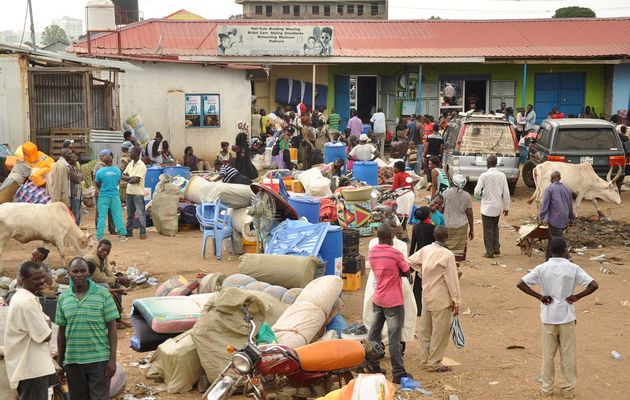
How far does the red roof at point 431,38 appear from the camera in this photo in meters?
30.6

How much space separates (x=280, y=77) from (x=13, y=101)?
13630 millimetres

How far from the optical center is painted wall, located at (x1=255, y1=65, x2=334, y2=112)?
31422mm

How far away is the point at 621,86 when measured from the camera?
31156mm

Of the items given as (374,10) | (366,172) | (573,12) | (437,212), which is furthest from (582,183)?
(374,10)

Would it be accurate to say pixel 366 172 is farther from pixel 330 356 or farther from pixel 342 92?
pixel 342 92

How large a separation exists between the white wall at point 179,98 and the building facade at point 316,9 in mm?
41370

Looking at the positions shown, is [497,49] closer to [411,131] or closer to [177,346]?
[411,131]

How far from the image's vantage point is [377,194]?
15.5 metres

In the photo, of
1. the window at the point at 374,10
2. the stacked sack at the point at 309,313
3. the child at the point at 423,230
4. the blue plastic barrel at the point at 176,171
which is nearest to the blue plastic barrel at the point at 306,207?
the child at the point at 423,230

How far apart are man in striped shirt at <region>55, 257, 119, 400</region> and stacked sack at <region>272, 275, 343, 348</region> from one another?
1.98m

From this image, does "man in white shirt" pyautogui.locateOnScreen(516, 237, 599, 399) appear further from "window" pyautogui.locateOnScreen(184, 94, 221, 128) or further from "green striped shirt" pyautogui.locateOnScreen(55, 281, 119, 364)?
"window" pyautogui.locateOnScreen(184, 94, 221, 128)

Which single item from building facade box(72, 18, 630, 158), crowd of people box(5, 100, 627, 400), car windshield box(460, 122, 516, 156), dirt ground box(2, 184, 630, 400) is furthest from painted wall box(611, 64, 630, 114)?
crowd of people box(5, 100, 627, 400)

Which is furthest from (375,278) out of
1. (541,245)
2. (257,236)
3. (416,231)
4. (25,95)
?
(25,95)

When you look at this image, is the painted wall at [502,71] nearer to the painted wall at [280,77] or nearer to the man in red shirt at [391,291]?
the painted wall at [280,77]
